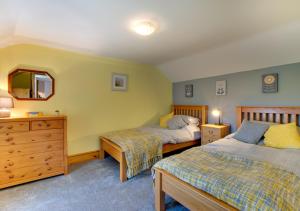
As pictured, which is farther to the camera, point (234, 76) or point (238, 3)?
point (234, 76)

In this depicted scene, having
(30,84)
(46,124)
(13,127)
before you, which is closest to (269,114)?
(46,124)

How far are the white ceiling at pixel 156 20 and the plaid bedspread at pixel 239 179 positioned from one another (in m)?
1.65

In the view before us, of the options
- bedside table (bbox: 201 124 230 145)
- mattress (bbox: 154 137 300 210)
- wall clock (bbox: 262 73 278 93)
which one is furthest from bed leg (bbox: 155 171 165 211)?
wall clock (bbox: 262 73 278 93)

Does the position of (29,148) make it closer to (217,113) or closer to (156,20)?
(156,20)

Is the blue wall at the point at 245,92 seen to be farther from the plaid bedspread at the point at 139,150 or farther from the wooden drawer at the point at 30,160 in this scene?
the wooden drawer at the point at 30,160

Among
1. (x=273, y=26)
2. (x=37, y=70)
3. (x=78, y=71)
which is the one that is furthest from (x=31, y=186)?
(x=273, y=26)

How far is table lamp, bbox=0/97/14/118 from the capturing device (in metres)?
2.34

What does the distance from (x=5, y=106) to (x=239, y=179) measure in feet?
10.2

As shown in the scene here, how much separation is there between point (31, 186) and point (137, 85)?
285 centimetres

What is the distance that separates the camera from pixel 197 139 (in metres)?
3.68

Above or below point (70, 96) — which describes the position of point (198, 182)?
below

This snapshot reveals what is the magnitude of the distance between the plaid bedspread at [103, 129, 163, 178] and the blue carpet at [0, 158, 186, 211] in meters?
0.17

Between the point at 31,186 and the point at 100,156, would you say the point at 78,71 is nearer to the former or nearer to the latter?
the point at 100,156

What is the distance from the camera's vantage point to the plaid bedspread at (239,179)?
1.12 metres
